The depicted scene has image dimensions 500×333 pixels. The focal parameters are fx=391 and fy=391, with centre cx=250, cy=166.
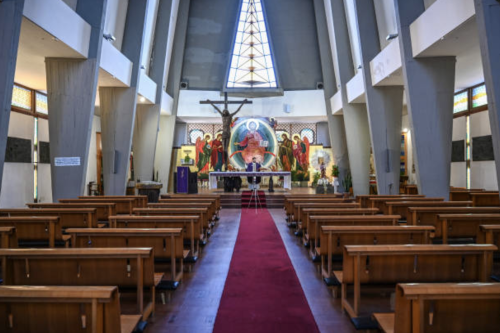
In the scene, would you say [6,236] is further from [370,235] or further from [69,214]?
[370,235]

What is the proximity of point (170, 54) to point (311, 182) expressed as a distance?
379 inches

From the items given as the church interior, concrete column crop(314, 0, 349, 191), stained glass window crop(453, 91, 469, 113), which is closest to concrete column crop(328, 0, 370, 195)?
the church interior

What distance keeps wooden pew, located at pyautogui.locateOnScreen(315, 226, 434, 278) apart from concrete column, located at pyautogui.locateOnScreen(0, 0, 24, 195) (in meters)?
4.67

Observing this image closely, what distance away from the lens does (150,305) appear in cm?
309

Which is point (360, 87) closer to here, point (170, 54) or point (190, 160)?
point (170, 54)

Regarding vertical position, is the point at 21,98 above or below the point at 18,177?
above

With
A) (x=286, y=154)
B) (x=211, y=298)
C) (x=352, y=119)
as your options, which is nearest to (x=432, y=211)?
(x=211, y=298)

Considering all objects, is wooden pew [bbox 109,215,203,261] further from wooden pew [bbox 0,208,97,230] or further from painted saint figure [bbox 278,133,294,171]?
painted saint figure [bbox 278,133,294,171]

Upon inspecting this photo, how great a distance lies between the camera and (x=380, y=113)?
38.1 feet

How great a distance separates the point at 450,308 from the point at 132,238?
8.95ft

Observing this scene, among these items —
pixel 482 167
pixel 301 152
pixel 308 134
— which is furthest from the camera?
pixel 308 134

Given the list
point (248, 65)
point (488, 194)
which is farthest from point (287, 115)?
point (488, 194)

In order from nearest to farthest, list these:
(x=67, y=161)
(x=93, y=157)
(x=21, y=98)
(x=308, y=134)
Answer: (x=67, y=161) → (x=21, y=98) → (x=93, y=157) → (x=308, y=134)

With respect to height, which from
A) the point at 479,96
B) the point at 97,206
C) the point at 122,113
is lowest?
the point at 97,206
